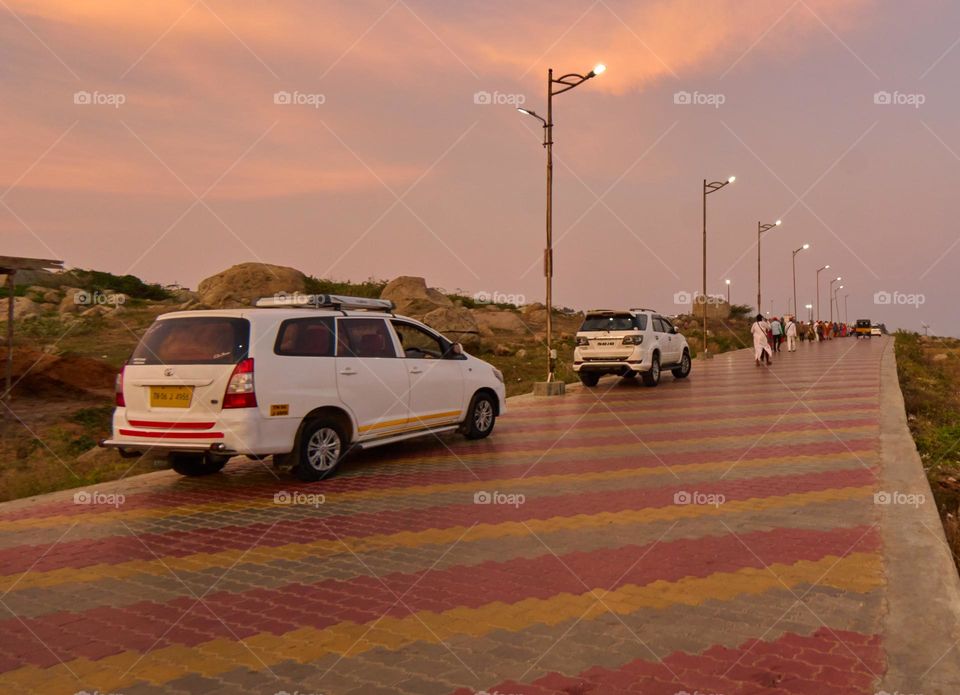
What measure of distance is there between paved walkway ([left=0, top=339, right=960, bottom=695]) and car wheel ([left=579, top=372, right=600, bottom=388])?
11430 mm

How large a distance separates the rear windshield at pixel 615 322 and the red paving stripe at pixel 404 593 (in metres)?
14.2

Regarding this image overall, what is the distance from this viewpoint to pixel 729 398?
16.2 meters

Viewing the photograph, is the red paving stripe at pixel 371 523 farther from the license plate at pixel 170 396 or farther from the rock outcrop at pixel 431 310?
the rock outcrop at pixel 431 310

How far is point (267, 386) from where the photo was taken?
759 centimetres

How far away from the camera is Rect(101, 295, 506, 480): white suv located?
746 cm

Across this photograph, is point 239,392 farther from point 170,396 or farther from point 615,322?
point 615,322

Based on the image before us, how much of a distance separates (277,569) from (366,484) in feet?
9.10

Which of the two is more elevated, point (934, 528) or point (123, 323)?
point (123, 323)

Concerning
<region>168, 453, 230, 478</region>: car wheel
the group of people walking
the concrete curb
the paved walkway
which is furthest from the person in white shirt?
<region>168, 453, 230, 478</region>: car wheel

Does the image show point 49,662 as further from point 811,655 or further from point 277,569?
point 811,655

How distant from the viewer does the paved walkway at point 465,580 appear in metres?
3.67

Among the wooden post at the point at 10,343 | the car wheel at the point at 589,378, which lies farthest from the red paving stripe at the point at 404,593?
the wooden post at the point at 10,343

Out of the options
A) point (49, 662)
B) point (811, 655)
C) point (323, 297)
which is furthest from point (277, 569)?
point (323, 297)

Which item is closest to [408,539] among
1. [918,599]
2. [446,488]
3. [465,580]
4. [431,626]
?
[465,580]
